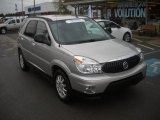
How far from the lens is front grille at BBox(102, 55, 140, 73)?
4.63 metres

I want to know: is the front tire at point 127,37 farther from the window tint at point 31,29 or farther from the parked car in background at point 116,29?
the window tint at point 31,29

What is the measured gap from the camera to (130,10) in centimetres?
2300

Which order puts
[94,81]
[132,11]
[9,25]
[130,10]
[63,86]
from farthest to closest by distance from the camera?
[9,25]
[130,10]
[132,11]
[63,86]
[94,81]

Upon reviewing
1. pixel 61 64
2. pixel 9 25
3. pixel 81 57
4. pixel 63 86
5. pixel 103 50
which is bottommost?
pixel 63 86

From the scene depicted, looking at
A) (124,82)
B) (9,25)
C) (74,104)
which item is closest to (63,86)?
(74,104)

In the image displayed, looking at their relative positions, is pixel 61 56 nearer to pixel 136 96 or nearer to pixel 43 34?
pixel 43 34

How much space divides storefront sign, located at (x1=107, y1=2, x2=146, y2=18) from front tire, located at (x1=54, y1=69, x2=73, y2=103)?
17599 mm

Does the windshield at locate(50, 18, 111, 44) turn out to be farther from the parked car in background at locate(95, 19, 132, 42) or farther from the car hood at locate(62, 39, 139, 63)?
the parked car in background at locate(95, 19, 132, 42)

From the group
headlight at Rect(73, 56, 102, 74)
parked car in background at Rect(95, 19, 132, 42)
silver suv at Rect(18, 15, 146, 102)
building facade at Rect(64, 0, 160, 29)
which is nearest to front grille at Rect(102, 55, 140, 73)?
silver suv at Rect(18, 15, 146, 102)

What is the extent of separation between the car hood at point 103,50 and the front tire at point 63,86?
1.80 feet

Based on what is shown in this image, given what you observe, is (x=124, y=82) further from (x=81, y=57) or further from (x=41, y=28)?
(x=41, y=28)

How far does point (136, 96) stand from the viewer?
550 cm

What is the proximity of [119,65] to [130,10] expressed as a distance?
19.2m

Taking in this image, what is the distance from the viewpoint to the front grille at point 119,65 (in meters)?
4.63
